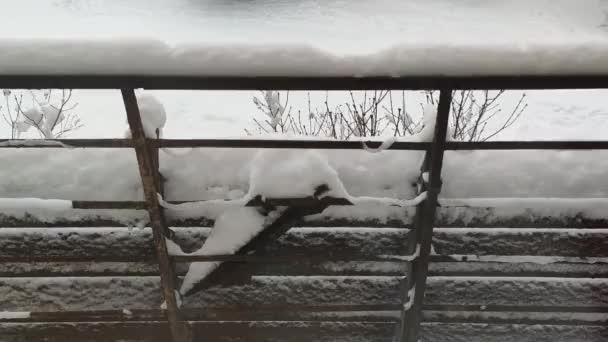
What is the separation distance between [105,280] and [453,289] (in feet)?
6.03

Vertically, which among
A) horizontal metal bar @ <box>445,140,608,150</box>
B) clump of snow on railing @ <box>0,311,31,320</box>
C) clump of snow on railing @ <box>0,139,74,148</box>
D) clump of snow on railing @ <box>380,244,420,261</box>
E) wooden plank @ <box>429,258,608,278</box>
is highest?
horizontal metal bar @ <box>445,140,608,150</box>

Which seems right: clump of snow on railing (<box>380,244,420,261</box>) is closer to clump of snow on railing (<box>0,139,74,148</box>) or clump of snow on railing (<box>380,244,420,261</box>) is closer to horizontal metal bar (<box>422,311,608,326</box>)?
horizontal metal bar (<box>422,311,608,326</box>)

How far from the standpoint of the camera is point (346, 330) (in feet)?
9.02

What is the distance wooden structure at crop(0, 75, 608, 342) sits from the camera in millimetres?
2359

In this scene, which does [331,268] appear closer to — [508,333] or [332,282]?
[332,282]

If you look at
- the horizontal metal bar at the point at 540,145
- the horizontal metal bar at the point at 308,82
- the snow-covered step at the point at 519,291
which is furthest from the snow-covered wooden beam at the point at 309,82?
the snow-covered step at the point at 519,291

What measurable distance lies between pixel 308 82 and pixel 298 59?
0.31 feet

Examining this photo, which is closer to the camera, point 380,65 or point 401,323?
point 380,65

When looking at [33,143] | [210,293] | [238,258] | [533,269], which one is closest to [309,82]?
[238,258]

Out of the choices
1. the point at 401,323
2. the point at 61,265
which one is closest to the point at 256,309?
the point at 401,323

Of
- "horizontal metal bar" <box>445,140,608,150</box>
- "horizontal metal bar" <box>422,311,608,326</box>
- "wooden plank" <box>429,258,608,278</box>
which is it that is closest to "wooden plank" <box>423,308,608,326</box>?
"horizontal metal bar" <box>422,311,608,326</box>

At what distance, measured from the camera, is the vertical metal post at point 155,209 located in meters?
1.95

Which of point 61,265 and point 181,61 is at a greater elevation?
point 181,61

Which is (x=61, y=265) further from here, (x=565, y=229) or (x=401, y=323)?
(x=565, y=229)
